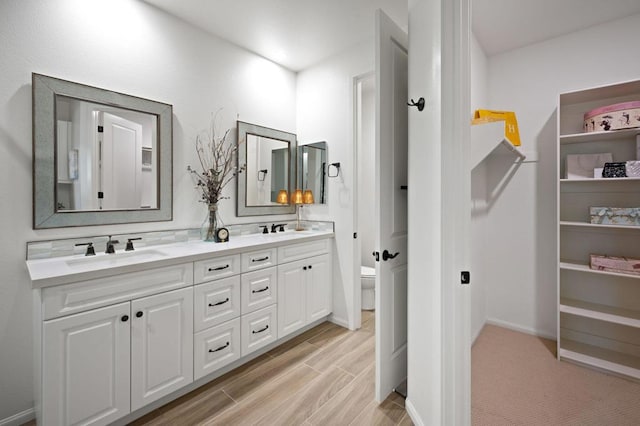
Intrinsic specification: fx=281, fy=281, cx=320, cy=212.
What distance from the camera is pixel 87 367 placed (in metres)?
1.38

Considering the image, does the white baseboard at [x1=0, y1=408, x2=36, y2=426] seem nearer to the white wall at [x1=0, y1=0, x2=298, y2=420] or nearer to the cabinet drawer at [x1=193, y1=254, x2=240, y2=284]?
the white wall at [x1=0, y1=0, x2=298, y2=420]

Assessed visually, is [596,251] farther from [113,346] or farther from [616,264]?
[113,346]

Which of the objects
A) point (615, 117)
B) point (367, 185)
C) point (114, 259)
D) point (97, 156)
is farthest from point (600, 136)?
point (97, 156)

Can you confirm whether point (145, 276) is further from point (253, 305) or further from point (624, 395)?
point (624, 395)

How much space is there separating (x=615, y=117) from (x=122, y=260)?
3403 mm

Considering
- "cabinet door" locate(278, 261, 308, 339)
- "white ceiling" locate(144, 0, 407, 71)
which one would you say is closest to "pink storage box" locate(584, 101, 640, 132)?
"white ceiling" locate(144, 0, 407, 71)

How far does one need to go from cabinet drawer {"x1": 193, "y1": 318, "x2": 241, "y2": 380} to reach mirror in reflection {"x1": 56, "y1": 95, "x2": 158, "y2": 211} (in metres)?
1.03

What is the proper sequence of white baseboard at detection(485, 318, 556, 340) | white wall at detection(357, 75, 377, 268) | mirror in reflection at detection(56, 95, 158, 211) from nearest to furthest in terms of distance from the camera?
mirror in reflection at detection(56, 95, 158, 211) → white baseboard at detection(485, 318, 556, 340) → white wall at detection(357, 75, 377, 268)

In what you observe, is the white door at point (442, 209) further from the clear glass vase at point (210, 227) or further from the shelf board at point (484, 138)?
the clear glass vase at point (210, 227)

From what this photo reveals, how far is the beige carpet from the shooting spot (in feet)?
5.33

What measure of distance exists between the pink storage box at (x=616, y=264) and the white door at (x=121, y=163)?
341 centimetres

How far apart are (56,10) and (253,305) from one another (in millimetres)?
2238

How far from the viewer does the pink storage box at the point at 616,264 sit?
1.96 meters

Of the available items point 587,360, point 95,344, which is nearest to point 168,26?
point 95,344
